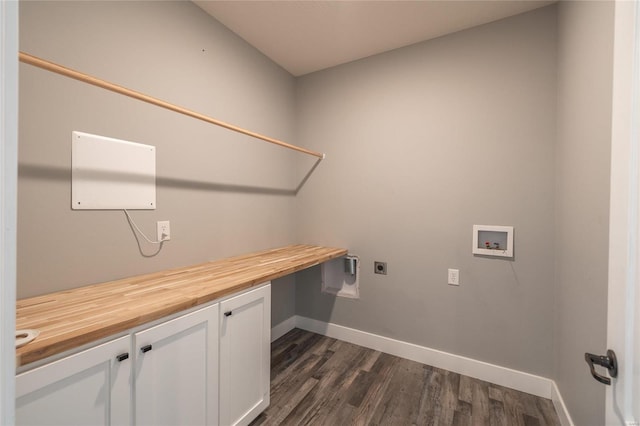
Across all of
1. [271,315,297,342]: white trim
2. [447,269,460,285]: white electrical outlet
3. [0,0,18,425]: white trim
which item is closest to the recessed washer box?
[447,269,460,285]: white electrical outlet

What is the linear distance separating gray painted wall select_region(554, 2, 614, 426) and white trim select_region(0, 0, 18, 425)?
1596mm

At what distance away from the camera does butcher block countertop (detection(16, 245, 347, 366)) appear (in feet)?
2.42

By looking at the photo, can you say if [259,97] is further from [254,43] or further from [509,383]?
[509,383]

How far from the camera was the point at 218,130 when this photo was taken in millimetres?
1853

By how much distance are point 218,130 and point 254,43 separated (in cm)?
87

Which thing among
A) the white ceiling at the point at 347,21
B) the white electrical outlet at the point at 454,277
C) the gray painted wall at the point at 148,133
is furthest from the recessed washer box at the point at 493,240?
the gray painted wall at the point at 148,133

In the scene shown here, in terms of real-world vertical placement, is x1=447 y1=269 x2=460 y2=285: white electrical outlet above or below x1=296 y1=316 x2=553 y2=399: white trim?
above

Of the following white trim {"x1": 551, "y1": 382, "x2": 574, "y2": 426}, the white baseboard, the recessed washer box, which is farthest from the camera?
the recessed washer box

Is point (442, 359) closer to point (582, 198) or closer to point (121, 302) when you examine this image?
point (582, 198)

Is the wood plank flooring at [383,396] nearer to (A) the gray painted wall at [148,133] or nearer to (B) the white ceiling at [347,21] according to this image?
(A) the gray painted wall at [148,133]

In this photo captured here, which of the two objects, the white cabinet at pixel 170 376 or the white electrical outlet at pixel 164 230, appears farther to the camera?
the white electrical outlet at pixel 164 230

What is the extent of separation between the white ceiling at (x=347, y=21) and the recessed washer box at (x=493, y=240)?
147 centimetres

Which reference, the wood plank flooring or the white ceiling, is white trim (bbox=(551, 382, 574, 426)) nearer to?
the wood plank flooring

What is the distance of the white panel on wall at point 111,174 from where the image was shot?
118 cm
